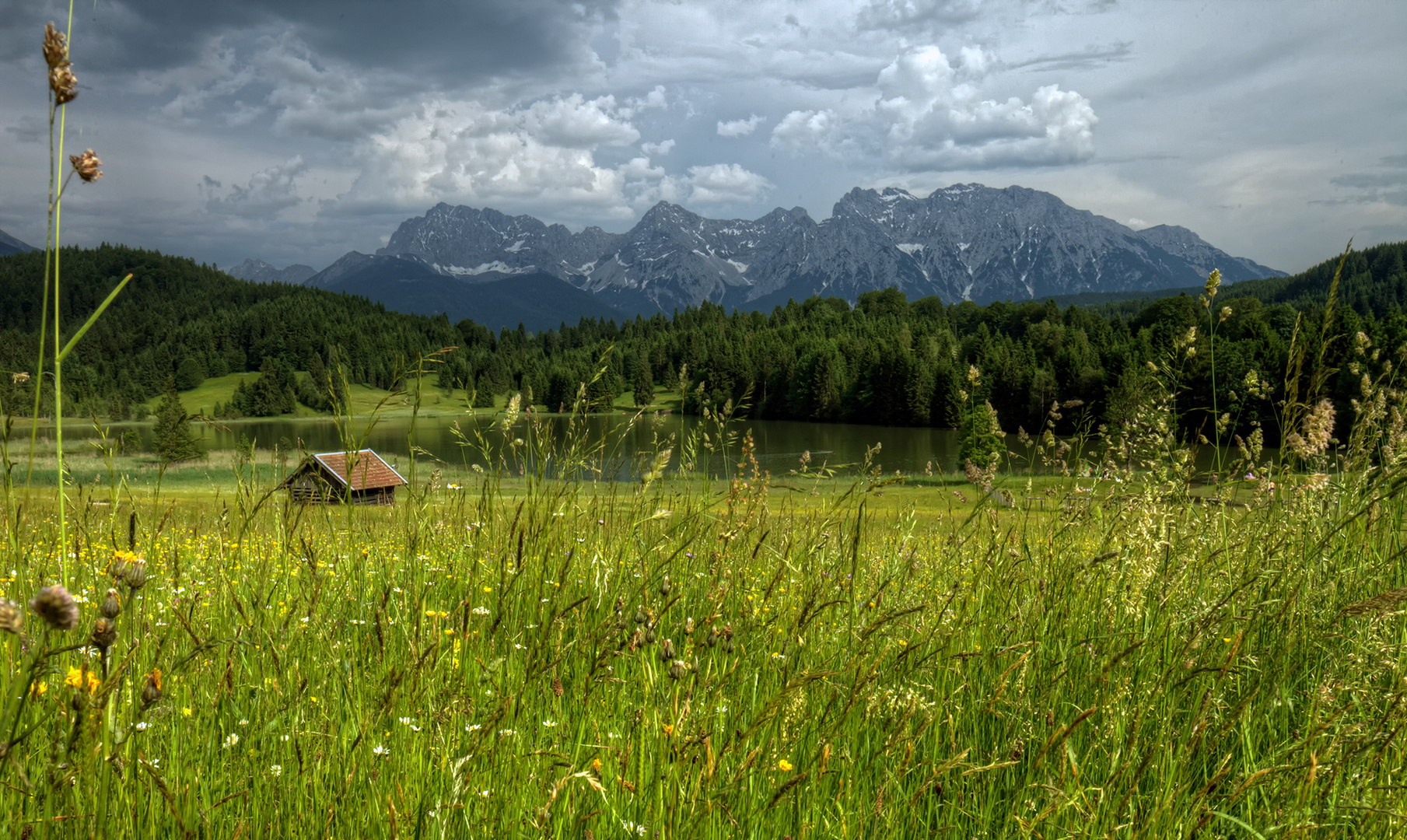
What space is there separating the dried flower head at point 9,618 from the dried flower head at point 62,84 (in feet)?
2.79

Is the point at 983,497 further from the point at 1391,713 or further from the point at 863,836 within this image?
the point at 863,836

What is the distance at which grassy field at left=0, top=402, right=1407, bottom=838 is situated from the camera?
154 centimetres

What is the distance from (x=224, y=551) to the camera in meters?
3.53

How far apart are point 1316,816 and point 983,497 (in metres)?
1.39

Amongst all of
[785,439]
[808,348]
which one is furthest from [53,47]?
[808,348]

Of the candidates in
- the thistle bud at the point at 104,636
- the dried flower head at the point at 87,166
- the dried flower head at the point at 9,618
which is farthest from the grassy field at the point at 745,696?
the dried flower head at the point at 87,166

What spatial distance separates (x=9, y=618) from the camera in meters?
0.68

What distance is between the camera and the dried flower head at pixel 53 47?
1.16 m

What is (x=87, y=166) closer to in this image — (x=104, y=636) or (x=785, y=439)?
(x=104, y=636)

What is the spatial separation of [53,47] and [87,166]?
17 cm

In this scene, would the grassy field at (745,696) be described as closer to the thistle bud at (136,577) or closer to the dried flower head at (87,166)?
the thistle bud at (136,577)

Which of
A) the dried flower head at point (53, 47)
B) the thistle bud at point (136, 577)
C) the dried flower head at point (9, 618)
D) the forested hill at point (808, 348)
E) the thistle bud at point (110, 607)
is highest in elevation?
the forested hill at point (808, 348)

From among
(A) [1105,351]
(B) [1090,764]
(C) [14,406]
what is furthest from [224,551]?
(A) [1105,351]

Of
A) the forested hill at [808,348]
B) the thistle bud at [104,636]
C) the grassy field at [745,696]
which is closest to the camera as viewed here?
the thistle bud at [104,636]
